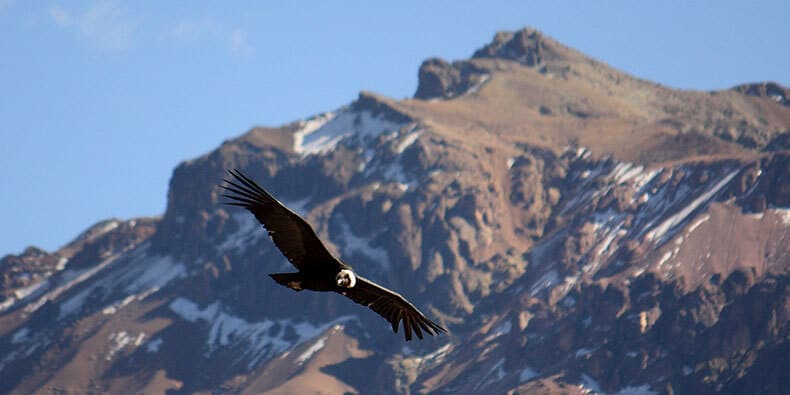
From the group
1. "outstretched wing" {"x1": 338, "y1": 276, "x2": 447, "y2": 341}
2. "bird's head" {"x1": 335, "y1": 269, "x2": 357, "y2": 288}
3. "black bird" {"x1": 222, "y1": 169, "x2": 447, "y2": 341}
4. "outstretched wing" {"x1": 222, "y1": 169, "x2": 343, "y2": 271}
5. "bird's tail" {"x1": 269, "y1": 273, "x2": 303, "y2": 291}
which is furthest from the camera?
"outstretched wing" {"x1": 338, "y1": 276, "x2": 447, "y2": 341}

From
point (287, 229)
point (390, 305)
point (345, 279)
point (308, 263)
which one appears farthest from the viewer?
point (390, 305)

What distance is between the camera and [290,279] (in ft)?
159

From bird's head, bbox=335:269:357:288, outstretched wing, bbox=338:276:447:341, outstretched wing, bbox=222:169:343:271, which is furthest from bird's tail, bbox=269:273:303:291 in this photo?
outstretched wing, bbox=338:276:447:341

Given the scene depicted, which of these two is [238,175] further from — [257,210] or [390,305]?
[390,305]

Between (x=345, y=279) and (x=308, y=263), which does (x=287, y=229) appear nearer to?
(x=308, y=263)

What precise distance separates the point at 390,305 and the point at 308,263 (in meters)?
3.83

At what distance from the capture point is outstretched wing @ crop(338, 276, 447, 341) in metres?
49.9

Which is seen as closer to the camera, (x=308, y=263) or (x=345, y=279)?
(x=345, y=279)

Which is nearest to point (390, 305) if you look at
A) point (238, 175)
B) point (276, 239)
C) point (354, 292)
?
point (354, 292)

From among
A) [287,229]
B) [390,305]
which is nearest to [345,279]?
[287,229]

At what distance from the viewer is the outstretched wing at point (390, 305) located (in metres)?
49.9

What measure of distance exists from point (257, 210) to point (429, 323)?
6.49 metres

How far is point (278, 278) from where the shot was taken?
156 ft

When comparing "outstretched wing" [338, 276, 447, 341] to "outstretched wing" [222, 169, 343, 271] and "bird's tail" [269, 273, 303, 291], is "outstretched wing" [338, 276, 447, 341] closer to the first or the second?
"bird's tail" [269, 273, 303, 291]
